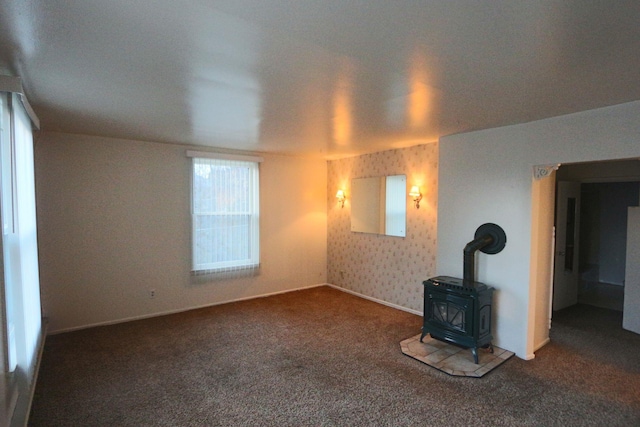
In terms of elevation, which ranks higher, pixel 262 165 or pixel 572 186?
pixel 262 165

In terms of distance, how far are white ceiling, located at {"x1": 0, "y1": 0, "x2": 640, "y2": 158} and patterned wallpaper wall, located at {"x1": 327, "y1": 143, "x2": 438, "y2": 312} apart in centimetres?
134

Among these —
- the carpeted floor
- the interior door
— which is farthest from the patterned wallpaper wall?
the interior door

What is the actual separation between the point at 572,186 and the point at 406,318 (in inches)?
128

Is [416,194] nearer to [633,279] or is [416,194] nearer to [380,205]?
[380,205]

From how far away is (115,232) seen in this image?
4.29m

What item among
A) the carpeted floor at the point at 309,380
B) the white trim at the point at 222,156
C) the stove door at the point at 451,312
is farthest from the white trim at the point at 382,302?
the white trim at the point at 222,156

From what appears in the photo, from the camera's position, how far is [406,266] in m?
4.80

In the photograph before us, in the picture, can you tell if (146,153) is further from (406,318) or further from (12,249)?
(406,318)

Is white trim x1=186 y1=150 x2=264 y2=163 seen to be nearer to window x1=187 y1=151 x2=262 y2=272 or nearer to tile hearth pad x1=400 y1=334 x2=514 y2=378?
window x1=187 y1=151 x2=262 y2=272

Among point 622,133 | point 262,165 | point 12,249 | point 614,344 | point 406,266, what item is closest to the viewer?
point 12,249

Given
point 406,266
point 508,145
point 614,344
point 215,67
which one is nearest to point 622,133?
point 508,145

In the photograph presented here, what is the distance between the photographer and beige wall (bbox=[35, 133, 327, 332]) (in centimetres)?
393

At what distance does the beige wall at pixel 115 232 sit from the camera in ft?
12.9

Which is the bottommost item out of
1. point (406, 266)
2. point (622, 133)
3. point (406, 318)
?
point (406, 318)
